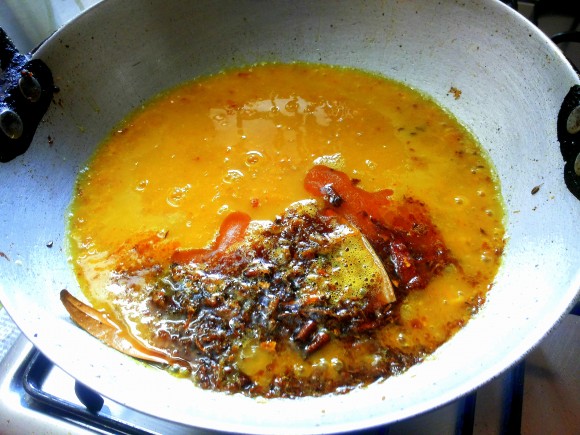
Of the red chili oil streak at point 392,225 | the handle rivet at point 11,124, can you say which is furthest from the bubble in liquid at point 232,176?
the handle rivet at point 11,124

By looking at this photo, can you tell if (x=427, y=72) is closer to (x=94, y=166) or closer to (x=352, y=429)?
(x=94, y=166)

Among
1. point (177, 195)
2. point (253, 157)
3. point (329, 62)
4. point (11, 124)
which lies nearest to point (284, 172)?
point (253, 157)

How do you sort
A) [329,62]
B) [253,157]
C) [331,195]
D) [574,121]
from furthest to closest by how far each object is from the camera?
[329,62] < [253,157] < [331,195] < [574,121]

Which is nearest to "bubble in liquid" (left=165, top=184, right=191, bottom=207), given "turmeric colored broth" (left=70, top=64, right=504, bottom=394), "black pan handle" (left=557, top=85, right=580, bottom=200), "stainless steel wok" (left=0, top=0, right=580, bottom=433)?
"turmeric colored broth" (left=70, top=64, right=504, bottom=394)

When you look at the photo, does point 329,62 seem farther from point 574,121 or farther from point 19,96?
point 19,96

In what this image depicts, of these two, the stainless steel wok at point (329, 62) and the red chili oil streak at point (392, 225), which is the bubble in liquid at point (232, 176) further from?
the stainless steel wok at point (329, 62)

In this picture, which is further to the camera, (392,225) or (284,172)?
(284,172)

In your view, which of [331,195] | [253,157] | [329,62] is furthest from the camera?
[329,62]
